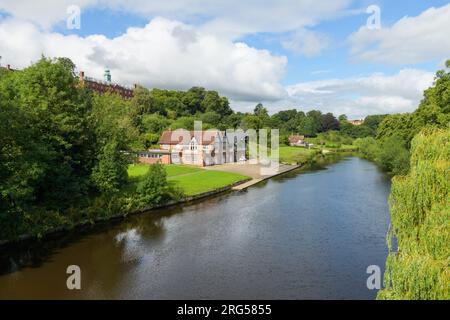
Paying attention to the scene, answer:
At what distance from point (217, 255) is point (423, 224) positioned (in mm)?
13689

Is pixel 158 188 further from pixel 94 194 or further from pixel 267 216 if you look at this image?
pixel 267 216

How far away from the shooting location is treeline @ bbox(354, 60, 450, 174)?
41469 mm

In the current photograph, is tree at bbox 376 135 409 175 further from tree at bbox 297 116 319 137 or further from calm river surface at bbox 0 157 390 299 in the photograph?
tree at bbox 297 116 319 137

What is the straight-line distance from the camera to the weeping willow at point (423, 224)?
10.7 metres

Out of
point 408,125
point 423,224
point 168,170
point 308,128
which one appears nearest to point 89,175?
point 168,170

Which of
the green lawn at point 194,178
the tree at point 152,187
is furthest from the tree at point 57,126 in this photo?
the green lawn at point 194,178

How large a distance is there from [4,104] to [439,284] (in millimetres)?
25098

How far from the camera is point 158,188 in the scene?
120ft

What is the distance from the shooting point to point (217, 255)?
23.8m

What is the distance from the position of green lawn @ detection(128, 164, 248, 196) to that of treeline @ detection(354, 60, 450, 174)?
2504cm

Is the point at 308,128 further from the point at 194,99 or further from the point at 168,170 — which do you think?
the point at 168,170

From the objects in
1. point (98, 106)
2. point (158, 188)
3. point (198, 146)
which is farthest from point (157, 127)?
point (158, 188)

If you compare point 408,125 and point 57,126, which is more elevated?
point 408,125
